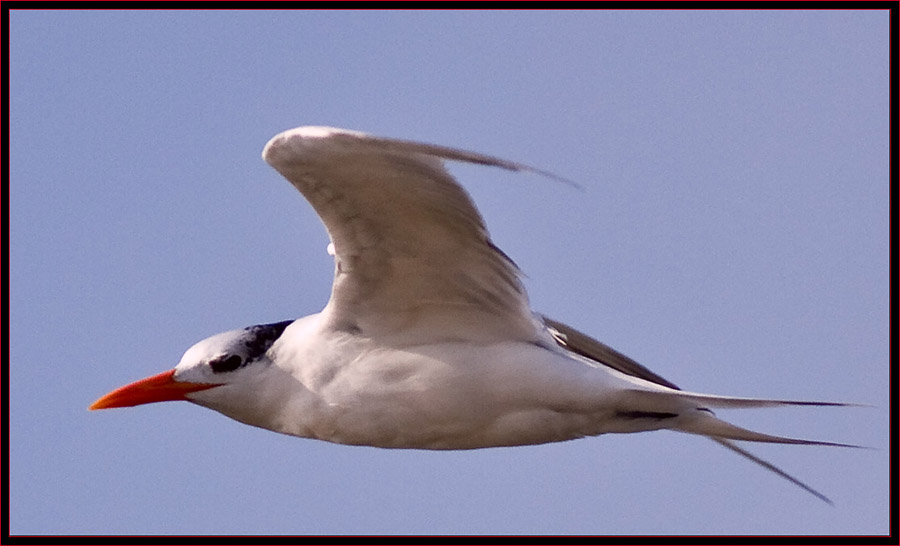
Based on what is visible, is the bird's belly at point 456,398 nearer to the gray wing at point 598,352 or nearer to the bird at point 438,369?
the bird at point 438,369

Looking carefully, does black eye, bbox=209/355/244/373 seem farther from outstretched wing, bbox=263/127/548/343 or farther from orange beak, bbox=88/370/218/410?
outstretched wing, bbox=263/127/548/343

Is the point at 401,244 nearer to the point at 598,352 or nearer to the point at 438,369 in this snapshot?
the point at 438,369

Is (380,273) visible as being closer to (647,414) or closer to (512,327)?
(512,327)

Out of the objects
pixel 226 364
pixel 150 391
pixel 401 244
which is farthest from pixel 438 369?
pixel 150 391

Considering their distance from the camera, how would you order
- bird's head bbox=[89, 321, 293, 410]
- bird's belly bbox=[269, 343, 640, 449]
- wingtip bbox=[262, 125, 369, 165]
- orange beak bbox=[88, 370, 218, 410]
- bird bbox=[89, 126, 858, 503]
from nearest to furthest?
wingtip bbox=[262, 125, 369, 165], bird bbox=[89, 126, 858, 503], bird's belly bbox=[269, 343, 640, 449], bird's head bbox=[89, 321, 293, 410], orange beak bbox=[88, 370, 218, 410]

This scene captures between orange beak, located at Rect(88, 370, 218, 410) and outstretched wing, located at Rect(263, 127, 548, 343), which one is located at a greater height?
outstretched wing, located at Rect(263, 127, 548, 343)

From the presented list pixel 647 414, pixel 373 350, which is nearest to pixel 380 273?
pixel 373 350

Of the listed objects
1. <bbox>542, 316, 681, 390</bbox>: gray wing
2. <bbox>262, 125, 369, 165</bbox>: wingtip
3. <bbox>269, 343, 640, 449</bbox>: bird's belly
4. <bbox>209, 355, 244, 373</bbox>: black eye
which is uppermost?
<bbox>262, 125, 369, 165</bbox>: wingtip

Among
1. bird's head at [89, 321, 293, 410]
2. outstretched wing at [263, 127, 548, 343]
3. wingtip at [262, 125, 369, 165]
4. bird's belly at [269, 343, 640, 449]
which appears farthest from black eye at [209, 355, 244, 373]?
wingtip at [262, 125, 369, 165]
